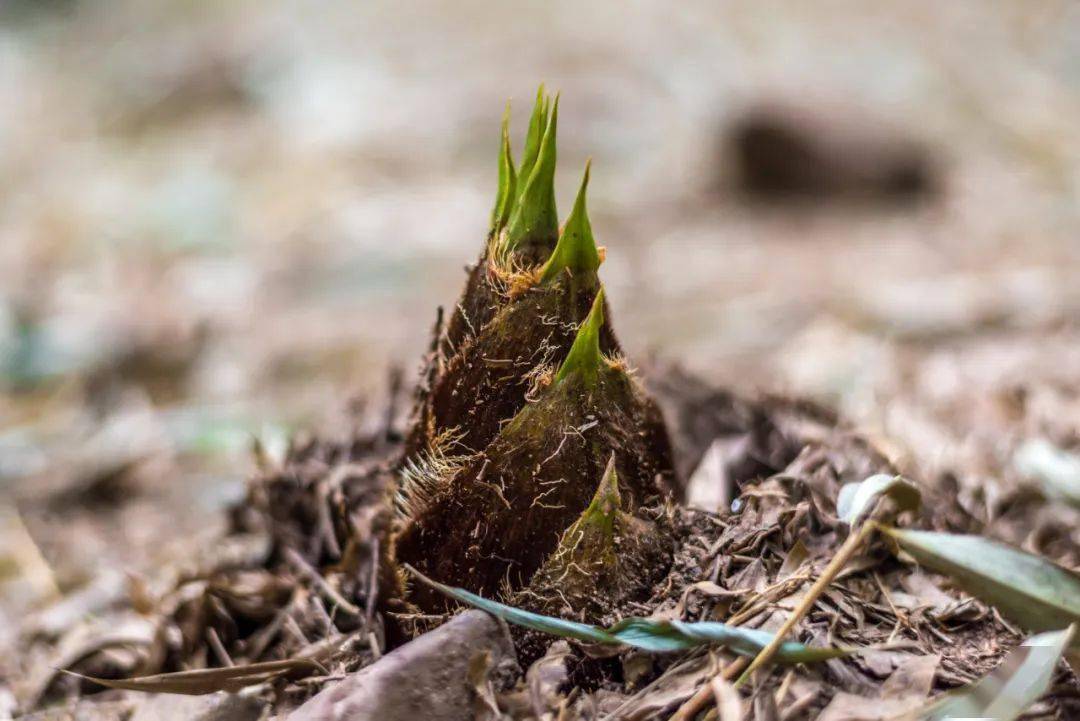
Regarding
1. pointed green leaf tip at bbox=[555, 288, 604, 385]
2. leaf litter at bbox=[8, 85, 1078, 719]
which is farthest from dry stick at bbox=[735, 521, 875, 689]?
pointed green leaf tip at bbox=[555, 288, 604, 385]

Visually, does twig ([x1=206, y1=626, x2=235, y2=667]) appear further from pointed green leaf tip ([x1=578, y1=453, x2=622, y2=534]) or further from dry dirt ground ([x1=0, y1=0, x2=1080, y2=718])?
pointed green leaf tip ([x1=578, y1=453, x2=622, y2=534])

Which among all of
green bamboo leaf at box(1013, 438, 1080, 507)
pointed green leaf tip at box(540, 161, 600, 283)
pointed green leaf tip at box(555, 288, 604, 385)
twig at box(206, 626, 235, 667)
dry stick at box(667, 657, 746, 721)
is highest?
pointed green leaf tip at box(540, 161, 600, 283)

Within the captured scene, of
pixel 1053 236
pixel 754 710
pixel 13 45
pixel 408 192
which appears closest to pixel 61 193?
pixel 408 192

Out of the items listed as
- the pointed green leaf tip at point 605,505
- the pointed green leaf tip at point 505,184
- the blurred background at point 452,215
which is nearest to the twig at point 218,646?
the blurred background at point 452,215

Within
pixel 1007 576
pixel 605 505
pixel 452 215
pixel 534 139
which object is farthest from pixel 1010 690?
pixel 452 215

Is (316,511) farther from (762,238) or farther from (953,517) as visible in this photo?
(762,238)

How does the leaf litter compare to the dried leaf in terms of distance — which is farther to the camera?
the dried leaf

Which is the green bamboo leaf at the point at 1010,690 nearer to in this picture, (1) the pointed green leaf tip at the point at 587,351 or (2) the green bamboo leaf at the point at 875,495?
(2) the green bamboo leaf at the point at 875,495
